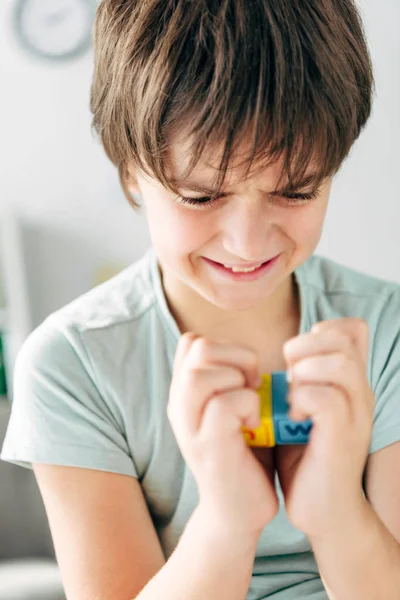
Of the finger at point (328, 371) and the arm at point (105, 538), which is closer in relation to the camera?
the finger at point (328, 371)

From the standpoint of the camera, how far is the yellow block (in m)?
0.65

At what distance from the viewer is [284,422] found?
0.65 meters

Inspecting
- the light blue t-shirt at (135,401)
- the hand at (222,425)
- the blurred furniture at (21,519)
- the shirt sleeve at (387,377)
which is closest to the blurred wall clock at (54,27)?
the blurred furniture at (21,519)

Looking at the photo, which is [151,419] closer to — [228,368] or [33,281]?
[228,368]

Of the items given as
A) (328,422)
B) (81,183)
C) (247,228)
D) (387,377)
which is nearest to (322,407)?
(328,422)

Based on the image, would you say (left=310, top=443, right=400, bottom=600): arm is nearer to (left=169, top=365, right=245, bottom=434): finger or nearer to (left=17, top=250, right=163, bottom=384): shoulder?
(left=169, top=365, right=245, bottom=434): finger

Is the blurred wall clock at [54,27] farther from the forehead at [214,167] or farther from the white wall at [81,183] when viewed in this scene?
the forehead at [214,167]

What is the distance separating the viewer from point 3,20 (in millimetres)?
1655

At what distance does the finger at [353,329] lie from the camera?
0.64m

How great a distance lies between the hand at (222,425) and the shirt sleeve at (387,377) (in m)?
0.21

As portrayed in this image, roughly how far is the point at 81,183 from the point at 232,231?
1044 millimetres

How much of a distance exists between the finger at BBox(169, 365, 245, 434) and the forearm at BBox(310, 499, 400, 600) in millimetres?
193

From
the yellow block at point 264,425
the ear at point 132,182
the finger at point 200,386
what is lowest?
the yellow block at point 264,425

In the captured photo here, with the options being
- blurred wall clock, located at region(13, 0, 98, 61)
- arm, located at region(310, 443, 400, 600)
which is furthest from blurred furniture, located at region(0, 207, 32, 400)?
arm, located at region(310, 443, 400, 600)
